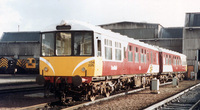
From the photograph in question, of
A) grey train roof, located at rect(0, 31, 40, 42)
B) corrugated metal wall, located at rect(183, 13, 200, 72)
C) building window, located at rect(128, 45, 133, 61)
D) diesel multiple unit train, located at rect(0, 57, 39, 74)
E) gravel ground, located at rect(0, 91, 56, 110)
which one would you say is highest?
grey train roof, located at rect(0, 31, 40, 42)

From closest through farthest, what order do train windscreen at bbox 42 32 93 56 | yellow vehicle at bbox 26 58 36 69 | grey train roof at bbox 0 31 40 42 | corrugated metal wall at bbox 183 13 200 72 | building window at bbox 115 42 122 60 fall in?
train windscreen at bbox 42 32 93 56, building window at bbox 115 42 122 60, corrugated metal wall at bbox 183 13 200 72, yellow vehicle at bbox 26 58 36 69, grey train roof at bbox 0 31 40 42

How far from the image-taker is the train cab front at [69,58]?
11.1 m

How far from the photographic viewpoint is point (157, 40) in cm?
4478

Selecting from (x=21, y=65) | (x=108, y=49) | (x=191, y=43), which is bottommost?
(x=21, y=65)

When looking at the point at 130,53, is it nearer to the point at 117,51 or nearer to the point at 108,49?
the point at 117,51

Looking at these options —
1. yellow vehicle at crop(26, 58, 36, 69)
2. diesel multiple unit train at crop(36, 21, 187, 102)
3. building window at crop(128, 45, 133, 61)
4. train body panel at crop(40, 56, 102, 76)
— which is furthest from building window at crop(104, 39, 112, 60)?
yellow vehicle at crop(26, 58, 36, 69)

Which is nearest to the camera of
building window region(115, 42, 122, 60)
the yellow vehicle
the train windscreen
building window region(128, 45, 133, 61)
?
the train windscreen

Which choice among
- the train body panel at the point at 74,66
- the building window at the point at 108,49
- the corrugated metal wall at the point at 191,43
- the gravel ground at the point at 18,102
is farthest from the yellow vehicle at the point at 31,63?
the train body panel at the point at 74,66

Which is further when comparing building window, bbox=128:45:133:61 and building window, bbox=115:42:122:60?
building window, bbox=128:45:133:61

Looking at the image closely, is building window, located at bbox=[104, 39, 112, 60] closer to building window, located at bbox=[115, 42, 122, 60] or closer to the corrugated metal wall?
building window, located at bbox=[115, 42, 122, 60]

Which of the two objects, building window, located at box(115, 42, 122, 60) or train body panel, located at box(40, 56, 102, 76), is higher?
building window, located at box(115, 42, 122, 60)

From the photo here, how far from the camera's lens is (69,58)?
11.1m

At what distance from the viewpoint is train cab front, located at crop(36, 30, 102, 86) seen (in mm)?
11086

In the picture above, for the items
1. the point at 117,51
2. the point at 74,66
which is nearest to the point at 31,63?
the point at 117,51
